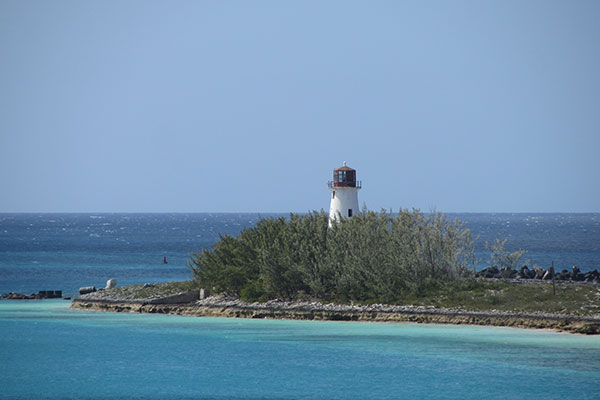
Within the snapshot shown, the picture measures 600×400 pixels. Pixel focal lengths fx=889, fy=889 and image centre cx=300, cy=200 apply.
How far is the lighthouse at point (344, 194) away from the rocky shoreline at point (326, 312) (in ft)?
32.5

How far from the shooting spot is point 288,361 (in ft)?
136

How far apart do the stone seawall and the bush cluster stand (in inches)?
63.8

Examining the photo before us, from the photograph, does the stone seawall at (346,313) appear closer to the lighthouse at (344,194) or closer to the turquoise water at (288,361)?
the turquoise water at (288,361)

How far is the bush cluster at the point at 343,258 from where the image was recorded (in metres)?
54.3

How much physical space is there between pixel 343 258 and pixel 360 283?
2.06 meters

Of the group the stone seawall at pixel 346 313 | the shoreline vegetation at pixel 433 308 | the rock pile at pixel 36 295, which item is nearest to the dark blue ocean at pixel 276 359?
the stone seawall at pixel 346 313

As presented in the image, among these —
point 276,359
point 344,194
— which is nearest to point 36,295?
point 344,194

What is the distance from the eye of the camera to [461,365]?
39.4 m

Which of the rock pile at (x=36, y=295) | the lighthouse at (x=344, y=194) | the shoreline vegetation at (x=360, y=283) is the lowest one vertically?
the rock pile at (x=36, y=295)

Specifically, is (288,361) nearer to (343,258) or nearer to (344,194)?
(343,258)

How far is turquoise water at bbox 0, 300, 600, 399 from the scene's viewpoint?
35562mm

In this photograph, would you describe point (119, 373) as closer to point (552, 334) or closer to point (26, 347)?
point (26, 347)

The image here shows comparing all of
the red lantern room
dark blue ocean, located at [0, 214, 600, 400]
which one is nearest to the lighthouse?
the red lantern room

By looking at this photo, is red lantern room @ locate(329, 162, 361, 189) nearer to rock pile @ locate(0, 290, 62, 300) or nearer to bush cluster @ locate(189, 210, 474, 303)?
bush cluster @ locate(189, 210, 474, 303)
